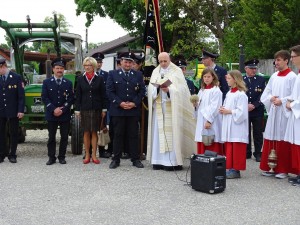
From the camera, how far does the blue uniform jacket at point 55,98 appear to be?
9.35 meters

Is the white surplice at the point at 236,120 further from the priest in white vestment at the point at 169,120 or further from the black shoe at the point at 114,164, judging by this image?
the black shoe at the point at 114,164

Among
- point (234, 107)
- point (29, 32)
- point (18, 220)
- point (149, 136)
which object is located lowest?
point (18, 220)

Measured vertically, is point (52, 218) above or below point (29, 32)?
below

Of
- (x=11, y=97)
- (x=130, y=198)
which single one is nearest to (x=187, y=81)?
(x=11, y=97)

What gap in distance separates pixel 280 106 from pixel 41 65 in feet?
22.8

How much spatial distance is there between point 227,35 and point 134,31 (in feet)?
30.9

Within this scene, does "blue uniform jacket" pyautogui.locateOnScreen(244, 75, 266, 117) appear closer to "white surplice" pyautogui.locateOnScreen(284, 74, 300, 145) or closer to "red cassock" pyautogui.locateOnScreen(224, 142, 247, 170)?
"red cassock" pyautogui.locateOnScreen(224, 142, 247, 170)

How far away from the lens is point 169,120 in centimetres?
881

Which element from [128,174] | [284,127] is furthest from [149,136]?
[284,127]

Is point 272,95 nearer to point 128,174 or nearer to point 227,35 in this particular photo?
point 128,174

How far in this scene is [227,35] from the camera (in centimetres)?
2600

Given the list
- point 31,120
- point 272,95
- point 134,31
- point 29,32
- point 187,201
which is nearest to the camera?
point 187,201

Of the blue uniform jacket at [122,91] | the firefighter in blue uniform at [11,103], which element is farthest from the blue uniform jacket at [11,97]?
the blue uniform jacket at [122,91]

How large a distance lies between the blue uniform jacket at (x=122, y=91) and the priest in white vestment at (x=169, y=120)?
240 mm
